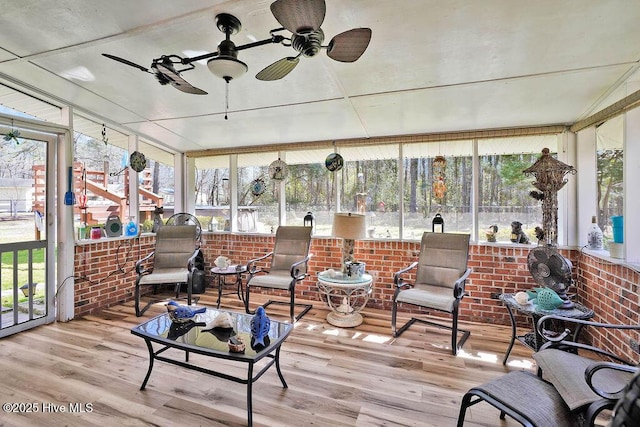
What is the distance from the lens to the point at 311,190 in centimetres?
439

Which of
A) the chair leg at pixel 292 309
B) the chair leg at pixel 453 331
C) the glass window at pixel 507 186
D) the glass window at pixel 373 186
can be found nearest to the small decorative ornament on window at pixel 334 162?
the glass window at pixel 373 186

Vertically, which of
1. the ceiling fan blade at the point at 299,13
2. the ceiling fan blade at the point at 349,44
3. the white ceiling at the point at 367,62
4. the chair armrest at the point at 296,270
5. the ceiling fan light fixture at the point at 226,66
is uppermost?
the white ceiling at the point at 367,62

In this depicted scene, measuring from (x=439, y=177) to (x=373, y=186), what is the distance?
822 millimetres

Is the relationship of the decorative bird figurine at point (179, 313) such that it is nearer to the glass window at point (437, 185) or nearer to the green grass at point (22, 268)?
the green grass at point (22, 268)

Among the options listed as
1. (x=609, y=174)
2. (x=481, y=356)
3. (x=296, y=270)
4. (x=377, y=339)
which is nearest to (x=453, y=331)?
(x=481, y=356)

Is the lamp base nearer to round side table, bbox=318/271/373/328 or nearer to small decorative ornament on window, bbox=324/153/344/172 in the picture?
round side table, bbox=318/271/373/328

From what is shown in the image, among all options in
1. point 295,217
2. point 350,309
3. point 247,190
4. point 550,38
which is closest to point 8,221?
point 247,190

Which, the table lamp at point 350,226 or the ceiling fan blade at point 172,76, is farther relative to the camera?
the table lamp at point 350,226

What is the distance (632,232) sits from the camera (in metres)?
2.30

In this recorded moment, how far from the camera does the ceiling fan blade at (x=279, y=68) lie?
1713 mm

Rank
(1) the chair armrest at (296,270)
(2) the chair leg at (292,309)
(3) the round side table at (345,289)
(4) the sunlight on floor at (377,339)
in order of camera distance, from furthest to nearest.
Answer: (1) the chair armrest at (296,270) < (2) the chair leg at (292,309) < (3) the round side table at (345,289) < (4) the sunlight on floor at (377,339)

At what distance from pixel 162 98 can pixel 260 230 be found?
225 centimetres

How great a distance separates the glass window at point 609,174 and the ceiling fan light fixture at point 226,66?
302 centimetres

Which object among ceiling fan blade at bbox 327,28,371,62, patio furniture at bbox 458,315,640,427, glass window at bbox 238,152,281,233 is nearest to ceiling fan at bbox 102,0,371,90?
ceiling fan blade at bbox 327,28,371,62
